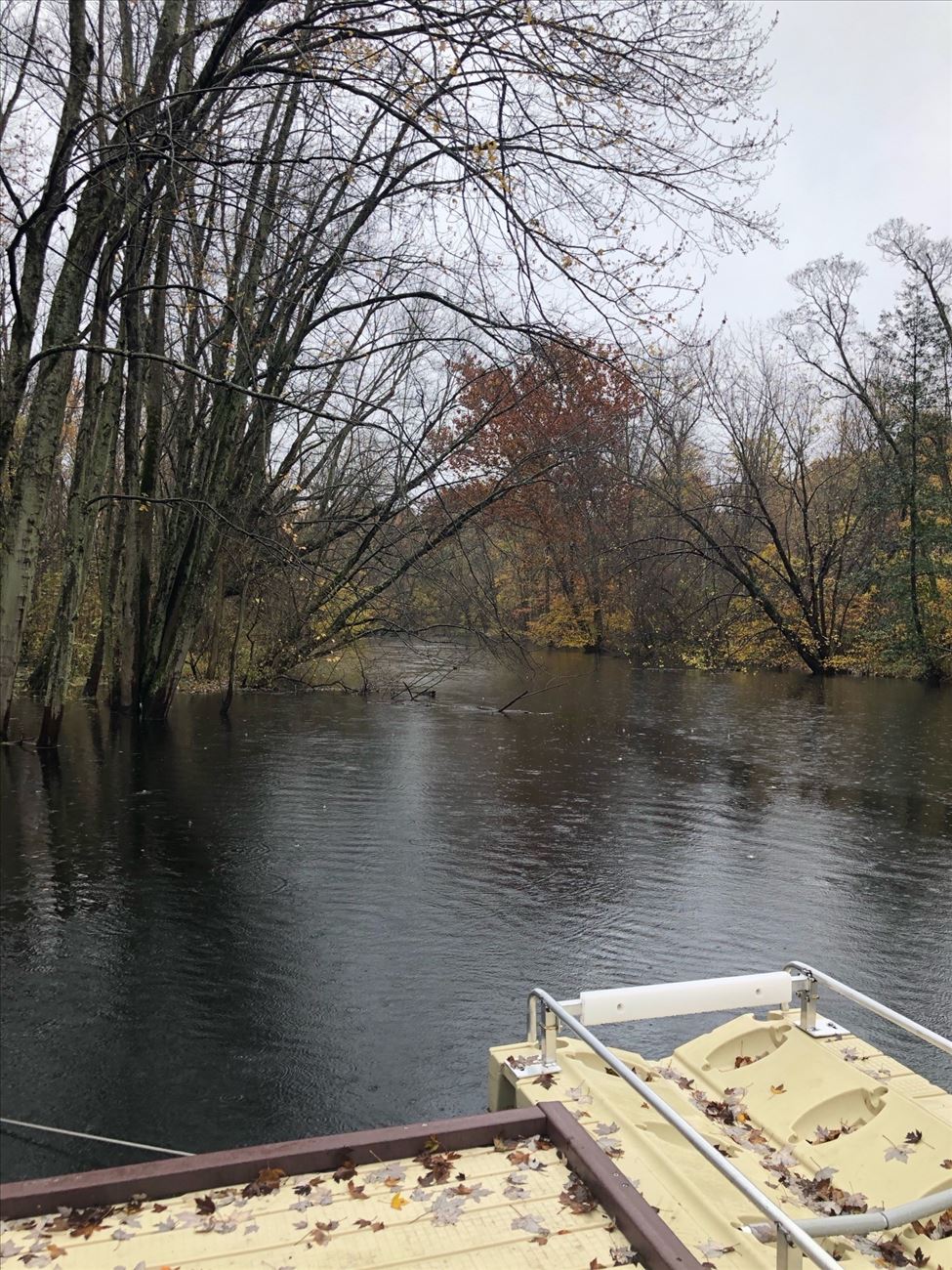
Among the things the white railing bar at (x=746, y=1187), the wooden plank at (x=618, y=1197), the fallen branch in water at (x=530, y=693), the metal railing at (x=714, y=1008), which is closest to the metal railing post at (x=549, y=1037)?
the metal railing at (x=714, y=1008)

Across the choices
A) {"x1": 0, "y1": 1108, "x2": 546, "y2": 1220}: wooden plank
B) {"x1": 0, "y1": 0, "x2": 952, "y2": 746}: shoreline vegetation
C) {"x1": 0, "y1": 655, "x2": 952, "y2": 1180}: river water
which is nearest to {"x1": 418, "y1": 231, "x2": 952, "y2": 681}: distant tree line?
{"x1": 0, "y1": 0, "x2": 952, "y2": 746}: shoreline vegetation

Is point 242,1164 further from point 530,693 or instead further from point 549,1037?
point 530,693

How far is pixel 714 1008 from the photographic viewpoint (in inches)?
200

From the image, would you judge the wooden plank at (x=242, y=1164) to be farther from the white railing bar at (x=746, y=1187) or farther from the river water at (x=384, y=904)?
the river water at (x=384, y=904)

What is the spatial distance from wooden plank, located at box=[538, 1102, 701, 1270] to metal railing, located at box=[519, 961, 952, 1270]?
260 mm

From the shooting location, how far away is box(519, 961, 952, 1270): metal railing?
294cm

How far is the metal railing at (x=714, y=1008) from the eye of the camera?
2936 millimetres

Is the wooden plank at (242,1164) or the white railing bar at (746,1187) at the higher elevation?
the white railing bar at (746,1187)

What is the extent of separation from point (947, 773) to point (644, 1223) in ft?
43.7

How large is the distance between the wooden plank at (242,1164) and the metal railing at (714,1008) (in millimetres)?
535

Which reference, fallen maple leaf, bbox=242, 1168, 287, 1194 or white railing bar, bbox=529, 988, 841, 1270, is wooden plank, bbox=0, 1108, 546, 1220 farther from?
white railing bar, bbox=529, 988, 841, 1270

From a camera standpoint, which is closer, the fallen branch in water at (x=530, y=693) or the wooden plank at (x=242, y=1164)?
the wooden plank at (x=242, y=1164)

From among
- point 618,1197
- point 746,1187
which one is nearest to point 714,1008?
point 618,1197

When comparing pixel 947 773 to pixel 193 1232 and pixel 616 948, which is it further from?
pixel 193 1232
